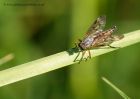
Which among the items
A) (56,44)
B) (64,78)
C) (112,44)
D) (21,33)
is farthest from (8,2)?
(112,44)

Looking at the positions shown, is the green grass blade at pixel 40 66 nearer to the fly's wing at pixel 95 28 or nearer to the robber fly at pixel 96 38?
the robber fly at pixel 96 38

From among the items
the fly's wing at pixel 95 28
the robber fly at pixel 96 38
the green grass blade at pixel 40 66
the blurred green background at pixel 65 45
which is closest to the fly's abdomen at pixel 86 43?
the robber fly at pixel 96 38

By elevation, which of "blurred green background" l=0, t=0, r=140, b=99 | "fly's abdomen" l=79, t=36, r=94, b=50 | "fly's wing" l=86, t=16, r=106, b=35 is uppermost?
"fly's wing" l=86, t=16, r=106, b=35

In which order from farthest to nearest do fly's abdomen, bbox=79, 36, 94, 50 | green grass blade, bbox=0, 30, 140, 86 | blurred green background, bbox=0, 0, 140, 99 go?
blurred green background, bbox=0, 0, 140, 99, fly's abdomen, bbox=79, 36, 94, 50, green grass blade, bbox=0, 30, 140, 86

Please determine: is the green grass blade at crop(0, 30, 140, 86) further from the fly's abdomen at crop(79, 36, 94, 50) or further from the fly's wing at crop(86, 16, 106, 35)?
the fly's wing at crop(86, 16, 106, 35)

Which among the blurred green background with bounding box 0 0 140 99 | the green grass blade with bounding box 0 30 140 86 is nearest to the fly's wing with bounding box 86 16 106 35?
the blurred green background with bounding box 0 0 140 99

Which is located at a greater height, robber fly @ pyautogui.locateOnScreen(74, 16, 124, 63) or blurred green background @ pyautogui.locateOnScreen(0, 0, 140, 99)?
robber fly @ pyautogui.locateOnScreen(74, 16, 124, 63)

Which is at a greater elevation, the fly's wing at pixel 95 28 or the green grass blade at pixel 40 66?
the green grass blade at pixel 40 66

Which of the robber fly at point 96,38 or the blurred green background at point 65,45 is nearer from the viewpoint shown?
the robber fly at point 96,38

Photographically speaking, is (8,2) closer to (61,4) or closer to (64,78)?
A: (61,4)
